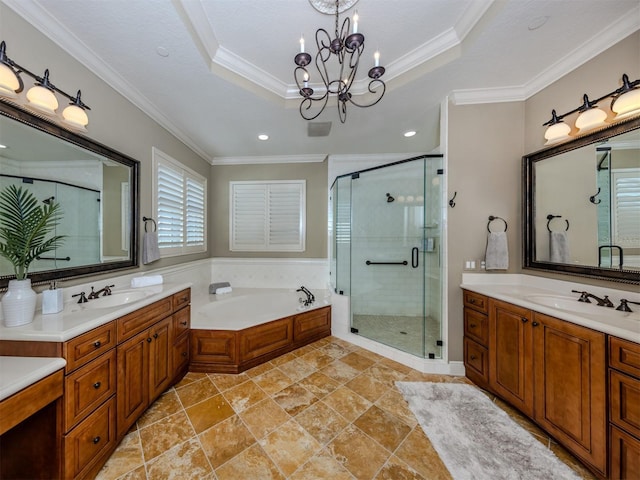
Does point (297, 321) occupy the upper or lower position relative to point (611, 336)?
lower

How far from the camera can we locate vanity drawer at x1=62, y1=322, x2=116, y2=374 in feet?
3.63

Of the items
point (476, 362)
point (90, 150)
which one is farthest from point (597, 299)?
point (90, 150)

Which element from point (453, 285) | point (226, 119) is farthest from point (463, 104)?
point (226, 119)

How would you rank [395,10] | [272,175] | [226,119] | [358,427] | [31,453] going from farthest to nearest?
[272,175] → [226,119] → [358,427] → [395,10] → [31,453]

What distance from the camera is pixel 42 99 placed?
131cm

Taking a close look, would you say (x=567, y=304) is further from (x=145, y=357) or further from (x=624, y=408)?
(x=145, y=357)

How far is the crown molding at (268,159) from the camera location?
367 centimetres

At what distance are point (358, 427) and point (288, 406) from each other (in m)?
0.55

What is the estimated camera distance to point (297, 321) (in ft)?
8.87

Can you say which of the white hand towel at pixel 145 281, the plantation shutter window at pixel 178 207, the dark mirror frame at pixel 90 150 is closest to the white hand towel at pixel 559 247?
the white hand towel at pixel 145 281

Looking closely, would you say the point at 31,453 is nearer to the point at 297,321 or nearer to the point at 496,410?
the point at 297,321

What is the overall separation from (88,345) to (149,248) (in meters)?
1.29

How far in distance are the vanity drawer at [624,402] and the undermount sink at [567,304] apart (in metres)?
0.43

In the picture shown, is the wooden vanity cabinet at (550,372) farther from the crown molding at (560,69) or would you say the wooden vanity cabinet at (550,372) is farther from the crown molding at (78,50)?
the crown molding at (78,50)
